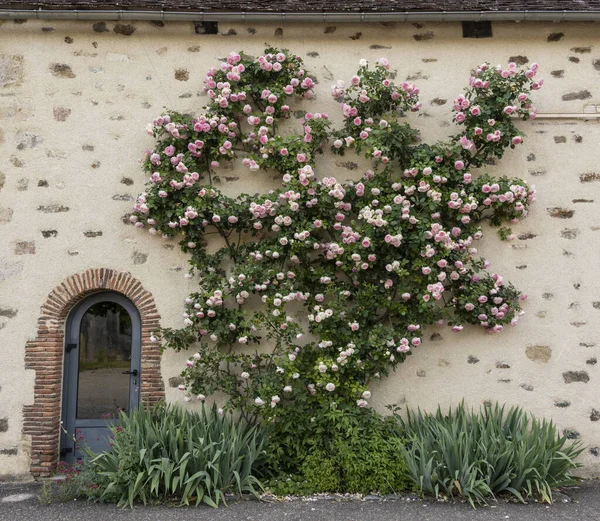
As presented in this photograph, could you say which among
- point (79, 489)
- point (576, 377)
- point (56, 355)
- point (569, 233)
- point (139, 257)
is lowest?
point (79, 489)

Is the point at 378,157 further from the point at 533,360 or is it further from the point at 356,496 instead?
the point at 356,496

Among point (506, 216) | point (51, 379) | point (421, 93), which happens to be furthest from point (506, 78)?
point (51, 379)

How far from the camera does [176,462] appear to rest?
15.0 ft

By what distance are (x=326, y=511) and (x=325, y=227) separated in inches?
101

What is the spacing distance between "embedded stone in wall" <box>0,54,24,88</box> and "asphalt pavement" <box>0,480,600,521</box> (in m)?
4.32

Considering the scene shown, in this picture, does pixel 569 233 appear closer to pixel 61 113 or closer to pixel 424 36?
pixel 424 36

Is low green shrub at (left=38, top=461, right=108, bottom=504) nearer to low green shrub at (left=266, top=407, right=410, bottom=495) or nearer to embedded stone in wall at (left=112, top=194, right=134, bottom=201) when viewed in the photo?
low green shrub at (left=266, top=407, right=410, bottom=495)

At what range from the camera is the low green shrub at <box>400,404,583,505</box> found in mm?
4527

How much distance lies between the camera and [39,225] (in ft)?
19.0

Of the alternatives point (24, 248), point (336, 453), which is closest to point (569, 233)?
point (336, 453)

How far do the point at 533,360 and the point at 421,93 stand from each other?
311 cm

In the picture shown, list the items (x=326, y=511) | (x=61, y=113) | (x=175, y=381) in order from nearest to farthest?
(x=326, y=511) → (x=175, y=381) → (x=61, y=113)

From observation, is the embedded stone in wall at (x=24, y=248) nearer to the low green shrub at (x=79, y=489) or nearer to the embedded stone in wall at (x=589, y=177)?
the low green shrub at (x=79, y=489)

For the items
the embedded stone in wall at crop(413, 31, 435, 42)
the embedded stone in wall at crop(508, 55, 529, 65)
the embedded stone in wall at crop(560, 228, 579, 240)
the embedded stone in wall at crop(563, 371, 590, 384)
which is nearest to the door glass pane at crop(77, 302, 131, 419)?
the embedded stone in wall at crop(413, 31, 435, 42)
